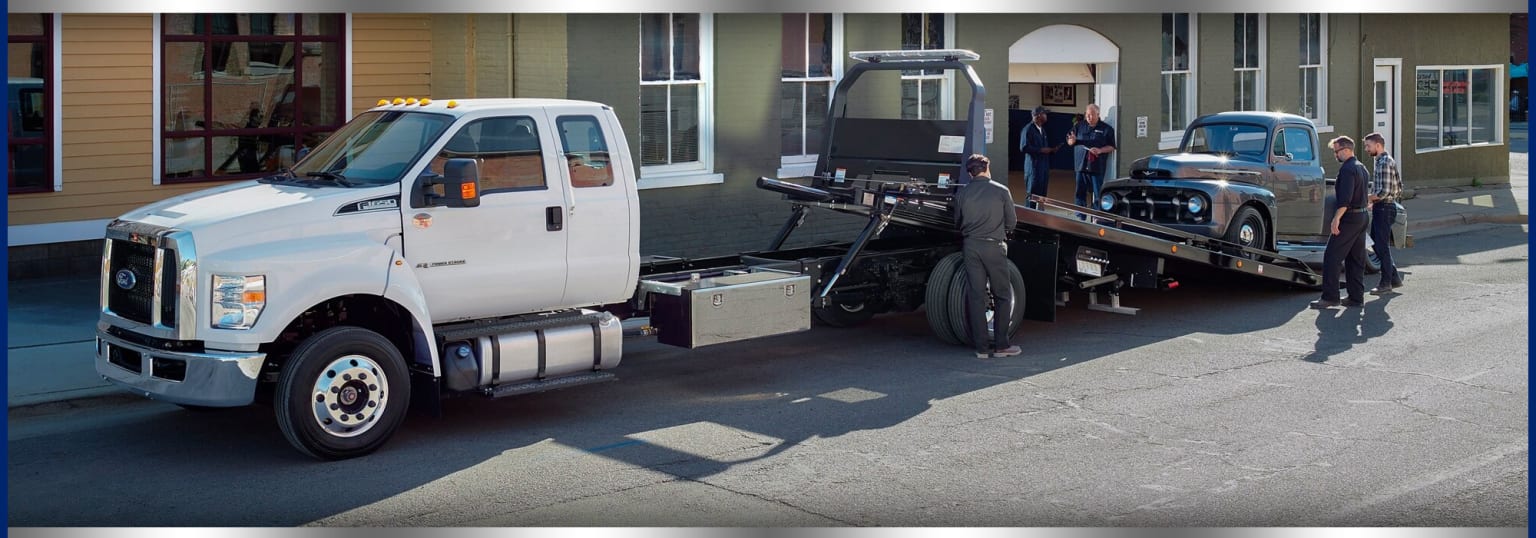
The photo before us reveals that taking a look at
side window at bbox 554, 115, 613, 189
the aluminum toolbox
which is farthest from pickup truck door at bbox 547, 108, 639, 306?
the aluminum toolbox

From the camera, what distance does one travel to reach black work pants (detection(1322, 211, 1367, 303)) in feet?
47.7

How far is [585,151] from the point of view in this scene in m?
10.0

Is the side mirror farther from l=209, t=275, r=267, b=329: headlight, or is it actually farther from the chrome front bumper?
the chrome front bumper

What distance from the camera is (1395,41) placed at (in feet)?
91.7

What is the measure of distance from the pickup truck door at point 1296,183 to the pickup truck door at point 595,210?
28.8 feet

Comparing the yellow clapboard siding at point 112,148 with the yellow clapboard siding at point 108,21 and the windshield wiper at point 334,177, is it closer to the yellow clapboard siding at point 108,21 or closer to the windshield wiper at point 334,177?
the yellow clapboard siding at point 108,21

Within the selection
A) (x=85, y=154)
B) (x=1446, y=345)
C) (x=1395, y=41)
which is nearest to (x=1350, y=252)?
(x=1446, y=345)

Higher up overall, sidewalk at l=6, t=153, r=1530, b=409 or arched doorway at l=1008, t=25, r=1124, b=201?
arched doorway at l=1008, t=25, r=1124, b=201

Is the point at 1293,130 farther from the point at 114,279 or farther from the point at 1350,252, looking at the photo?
the point at 114,279

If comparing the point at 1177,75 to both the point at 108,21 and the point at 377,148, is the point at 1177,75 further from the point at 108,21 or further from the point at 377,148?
the point at 377,148

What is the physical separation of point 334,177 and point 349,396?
1408mm

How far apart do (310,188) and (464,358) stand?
4.36 ft

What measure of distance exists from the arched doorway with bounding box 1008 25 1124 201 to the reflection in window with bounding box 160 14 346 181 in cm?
908

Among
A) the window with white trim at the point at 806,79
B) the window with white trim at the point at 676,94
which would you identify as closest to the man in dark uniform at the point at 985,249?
the window with white trim at the point at 676,94
